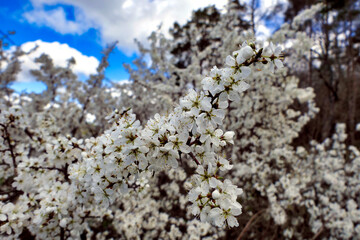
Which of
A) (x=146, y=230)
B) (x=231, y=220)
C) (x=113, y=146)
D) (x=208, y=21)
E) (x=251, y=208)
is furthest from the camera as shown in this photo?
(x=208, y=21)

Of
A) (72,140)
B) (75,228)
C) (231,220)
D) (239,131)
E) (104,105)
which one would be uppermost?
(104,105)

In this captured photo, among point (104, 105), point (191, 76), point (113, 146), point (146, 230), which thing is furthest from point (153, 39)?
point (113, 146)

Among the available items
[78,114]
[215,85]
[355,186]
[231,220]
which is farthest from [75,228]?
[355,186]

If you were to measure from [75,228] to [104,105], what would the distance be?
4.74 meters

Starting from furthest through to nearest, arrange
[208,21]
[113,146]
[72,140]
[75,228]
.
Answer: [208,21] < [75,228] < [72,140] < [113,146]

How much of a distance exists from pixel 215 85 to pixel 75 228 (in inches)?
86.8

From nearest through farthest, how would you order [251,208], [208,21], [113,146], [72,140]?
[113,146]
[72,140]
[251,208]
[208,21]

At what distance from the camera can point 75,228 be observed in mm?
2285

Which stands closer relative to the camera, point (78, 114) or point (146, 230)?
point (146, 230)

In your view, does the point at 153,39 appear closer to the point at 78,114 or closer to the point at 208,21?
the point at 208,21

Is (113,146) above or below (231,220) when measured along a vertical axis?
above

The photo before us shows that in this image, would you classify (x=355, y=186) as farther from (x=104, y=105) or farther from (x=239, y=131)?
(x=104, y=105)

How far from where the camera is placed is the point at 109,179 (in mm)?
1363

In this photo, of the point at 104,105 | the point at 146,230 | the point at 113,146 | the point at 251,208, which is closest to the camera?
the point at 113,146
